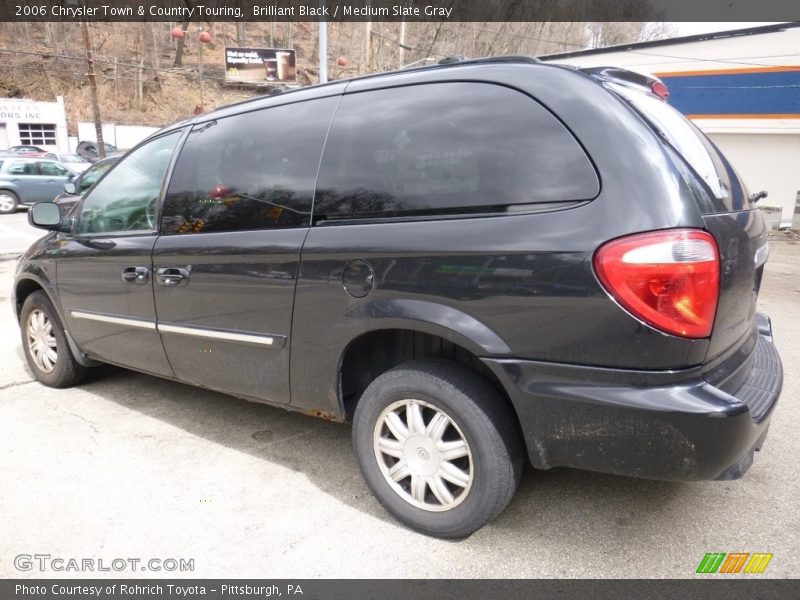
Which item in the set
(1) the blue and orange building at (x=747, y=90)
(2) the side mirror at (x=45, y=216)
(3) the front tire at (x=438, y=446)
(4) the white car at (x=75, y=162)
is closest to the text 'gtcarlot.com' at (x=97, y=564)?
(3) the front tire at (x=438, y=446)

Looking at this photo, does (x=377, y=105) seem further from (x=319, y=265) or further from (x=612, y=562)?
(x=612, y=562)

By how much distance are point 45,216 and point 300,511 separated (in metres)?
2.72

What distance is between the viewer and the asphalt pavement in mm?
2211

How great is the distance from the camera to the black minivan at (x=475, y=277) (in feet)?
5.94

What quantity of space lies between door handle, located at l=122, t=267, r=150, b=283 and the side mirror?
37.4 inches

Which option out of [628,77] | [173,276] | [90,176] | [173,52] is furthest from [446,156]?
[173,52]

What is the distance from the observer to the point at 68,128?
131 feet

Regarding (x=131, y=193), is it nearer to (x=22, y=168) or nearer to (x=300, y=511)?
(x=300, y=511)

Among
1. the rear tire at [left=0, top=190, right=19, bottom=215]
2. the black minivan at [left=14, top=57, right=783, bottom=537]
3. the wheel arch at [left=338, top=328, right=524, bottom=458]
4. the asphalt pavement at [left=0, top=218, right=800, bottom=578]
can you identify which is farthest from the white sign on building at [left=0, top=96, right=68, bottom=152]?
the wheel arch at [left=338, top=328, right=524, bottom=458]

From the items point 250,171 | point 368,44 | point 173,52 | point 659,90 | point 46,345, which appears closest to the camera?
point 659,90

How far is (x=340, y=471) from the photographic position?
291cm

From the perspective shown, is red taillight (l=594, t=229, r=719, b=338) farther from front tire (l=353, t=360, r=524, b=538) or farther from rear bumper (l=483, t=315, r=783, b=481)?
front tire (l=353, t=360, r=524, b=538)

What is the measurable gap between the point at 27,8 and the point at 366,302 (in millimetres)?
60835

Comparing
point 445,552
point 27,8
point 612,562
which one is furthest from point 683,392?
point 27,8
